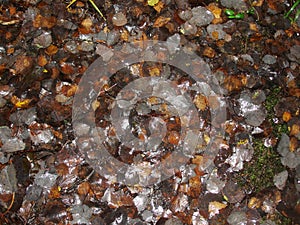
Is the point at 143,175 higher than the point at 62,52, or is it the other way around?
the point at 62,52

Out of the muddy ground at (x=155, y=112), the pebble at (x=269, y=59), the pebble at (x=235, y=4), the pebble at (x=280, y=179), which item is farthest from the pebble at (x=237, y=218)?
the pebble at (x=235, y=4)

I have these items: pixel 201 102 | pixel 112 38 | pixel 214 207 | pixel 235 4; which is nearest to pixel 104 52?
pixel 112 38

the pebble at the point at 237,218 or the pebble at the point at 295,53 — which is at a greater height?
the pebble at the point at 295,53

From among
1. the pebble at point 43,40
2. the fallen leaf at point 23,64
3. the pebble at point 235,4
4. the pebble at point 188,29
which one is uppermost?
the pebble at point 235,4

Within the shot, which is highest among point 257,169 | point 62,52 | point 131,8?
point 131,8

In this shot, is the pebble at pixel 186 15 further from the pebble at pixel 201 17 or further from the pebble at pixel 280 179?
the pebble at pixel 280 179

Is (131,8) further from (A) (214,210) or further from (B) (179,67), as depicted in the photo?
(A) (214,210)

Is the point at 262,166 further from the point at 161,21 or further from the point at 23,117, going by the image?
the point at 23,117

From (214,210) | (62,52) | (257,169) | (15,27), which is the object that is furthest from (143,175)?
(15,27)

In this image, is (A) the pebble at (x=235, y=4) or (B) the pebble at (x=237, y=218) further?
(A) the pebble at (x=235, y=4)
